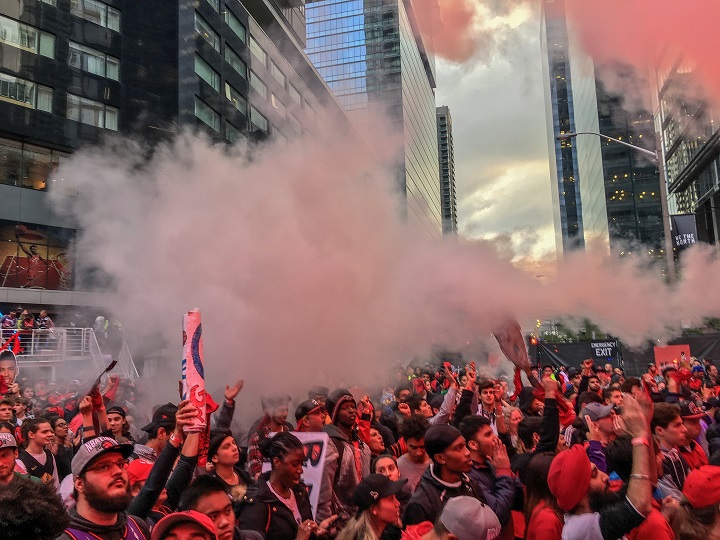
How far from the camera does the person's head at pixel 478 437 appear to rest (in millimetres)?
4250

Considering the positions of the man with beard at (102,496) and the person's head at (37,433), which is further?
the person's head at (37,433)

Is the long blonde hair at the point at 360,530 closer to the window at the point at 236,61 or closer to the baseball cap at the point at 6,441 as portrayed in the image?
the baseball cap at the point at 6,441

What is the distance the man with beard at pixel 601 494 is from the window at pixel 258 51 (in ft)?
136

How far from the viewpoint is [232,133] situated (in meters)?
36.8

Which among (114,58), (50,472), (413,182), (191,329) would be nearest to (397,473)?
(191,329)

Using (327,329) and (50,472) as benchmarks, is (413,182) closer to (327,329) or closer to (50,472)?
(327,329)

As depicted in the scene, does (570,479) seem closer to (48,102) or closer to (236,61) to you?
(48,102)

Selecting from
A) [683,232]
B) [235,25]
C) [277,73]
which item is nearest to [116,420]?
[683,232]

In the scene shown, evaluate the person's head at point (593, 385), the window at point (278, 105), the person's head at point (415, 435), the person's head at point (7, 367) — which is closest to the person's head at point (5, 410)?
the person's head at point (7, 367)

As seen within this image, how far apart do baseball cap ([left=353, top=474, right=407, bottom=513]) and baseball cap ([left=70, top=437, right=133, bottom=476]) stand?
1.30 metres

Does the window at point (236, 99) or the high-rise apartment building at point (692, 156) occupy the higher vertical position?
the window at point (236, 99)

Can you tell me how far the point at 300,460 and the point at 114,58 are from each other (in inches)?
1199

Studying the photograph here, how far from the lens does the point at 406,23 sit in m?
60.0

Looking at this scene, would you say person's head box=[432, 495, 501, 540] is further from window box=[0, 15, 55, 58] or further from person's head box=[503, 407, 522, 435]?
window box=[0, 15, 55, 58]
